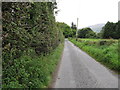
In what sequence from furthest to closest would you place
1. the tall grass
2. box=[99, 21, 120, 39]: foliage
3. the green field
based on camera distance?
box=[99, 21, 120, 39]: foliage
the green field
the tall grass

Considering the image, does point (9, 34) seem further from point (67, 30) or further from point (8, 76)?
point (67, 30)

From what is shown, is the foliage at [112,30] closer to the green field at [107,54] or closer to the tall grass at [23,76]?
the green field at [107,54]

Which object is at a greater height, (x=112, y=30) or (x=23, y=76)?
(x=112, y=30)

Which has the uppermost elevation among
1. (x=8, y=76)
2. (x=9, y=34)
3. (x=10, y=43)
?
(x=9, y=34)

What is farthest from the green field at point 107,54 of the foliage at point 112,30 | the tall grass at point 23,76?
the foliage at point 112,30

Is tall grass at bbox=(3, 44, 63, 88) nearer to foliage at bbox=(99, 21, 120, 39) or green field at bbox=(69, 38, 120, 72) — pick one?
green field at bbox=(69, 38, 120, 72)

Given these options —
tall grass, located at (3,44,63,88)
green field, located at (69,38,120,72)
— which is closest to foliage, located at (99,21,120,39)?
green field, located at (69,38,120,72)

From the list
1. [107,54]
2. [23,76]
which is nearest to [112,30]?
[107,54]

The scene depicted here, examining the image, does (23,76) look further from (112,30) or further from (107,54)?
(112,30)

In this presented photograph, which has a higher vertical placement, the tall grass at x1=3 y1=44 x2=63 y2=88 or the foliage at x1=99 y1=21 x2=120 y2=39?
the foliage at x1=99 y1=21 x2=120 y2=39

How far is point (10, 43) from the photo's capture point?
4.68 meters

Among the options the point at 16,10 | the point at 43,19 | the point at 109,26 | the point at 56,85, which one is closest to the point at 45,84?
the point at 56,85

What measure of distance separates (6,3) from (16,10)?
0.46 meters

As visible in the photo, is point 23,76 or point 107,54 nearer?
point 23,76
